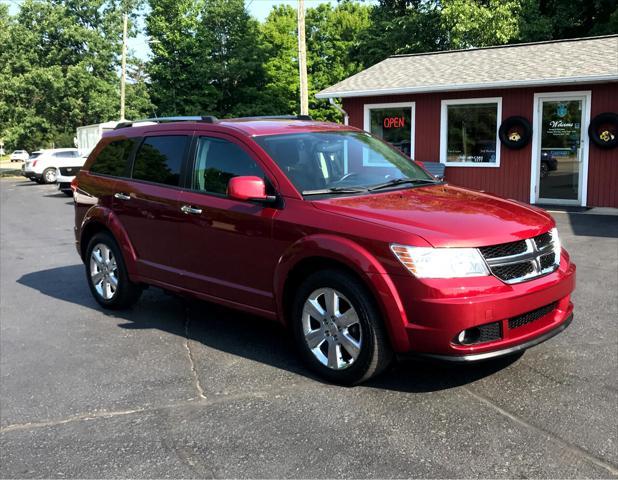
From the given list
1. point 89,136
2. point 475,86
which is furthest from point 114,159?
point 89,136

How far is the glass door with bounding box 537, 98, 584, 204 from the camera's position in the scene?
13.7 m

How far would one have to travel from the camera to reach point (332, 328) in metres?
4.23

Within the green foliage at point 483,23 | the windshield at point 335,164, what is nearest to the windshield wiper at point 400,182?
the windshield at point 335,164

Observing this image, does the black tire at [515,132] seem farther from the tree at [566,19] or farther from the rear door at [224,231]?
the tree at [566,19]

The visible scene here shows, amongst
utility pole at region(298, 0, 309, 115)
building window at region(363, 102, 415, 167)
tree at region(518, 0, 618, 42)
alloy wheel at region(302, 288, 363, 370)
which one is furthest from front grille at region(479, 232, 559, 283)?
tree at region(518, 0, 618, 42)

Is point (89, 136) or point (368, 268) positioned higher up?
point (89, 136)

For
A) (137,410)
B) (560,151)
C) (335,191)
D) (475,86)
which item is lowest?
(137,410)

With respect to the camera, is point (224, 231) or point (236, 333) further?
point (236, 333)

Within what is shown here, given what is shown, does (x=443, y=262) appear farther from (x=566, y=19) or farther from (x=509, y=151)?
(x=566, y=19)

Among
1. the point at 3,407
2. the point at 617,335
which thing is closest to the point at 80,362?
the point at 3,407

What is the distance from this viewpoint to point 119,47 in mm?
43750

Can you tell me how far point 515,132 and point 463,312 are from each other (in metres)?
11.6

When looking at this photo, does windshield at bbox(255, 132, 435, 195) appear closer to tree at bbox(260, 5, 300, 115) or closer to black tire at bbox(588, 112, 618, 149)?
black tire at bbox(588, 112, 618, 149)

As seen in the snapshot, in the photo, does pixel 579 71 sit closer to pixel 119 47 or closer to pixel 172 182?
pixel 172 182
